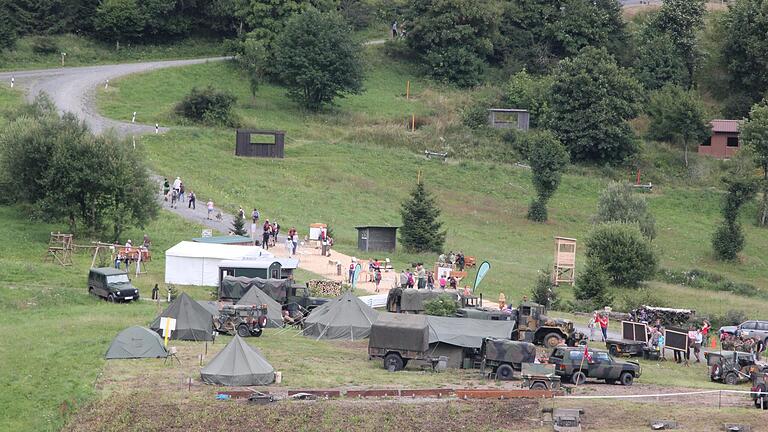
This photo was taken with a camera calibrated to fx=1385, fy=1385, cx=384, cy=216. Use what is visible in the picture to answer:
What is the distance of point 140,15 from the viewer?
120m

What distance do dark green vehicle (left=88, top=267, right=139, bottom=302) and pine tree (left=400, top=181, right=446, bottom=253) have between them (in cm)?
2144

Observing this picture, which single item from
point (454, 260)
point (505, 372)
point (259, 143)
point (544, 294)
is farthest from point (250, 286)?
point (259, 143)

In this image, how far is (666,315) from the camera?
63406 mm

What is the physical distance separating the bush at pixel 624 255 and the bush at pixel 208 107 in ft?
126

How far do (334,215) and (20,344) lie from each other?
3634cm

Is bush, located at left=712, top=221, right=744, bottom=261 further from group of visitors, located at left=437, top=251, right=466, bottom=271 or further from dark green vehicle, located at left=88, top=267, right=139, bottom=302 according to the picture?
dark green vehicle, located at left=88, top=267, right=139, bottom=302

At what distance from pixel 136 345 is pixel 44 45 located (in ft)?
242

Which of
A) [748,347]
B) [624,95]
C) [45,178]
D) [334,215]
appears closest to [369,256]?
[334,215]

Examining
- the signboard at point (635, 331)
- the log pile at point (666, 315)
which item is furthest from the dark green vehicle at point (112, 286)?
the log pile at point (666, 315)

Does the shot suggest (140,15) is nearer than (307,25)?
No

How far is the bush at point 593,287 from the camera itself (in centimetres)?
7012

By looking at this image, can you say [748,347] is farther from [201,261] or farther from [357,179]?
[357,179]

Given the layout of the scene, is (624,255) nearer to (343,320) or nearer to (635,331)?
(635,331)

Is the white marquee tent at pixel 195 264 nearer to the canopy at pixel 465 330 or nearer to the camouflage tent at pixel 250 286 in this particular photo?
the camouflage tent at pixel 250 286
